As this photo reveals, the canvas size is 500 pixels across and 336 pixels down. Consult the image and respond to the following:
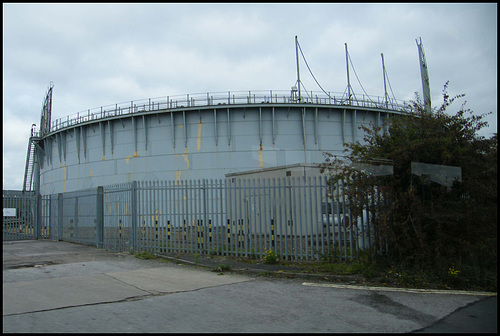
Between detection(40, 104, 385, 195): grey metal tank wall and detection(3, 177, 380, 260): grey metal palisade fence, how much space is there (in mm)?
12055

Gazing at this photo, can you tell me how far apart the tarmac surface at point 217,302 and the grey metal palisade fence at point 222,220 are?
1213 millimetres

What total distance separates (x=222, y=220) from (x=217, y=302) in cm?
446

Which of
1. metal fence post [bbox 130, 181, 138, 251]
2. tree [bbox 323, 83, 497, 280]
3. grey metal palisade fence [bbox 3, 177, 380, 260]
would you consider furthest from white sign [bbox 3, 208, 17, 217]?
tree [bbox 323, 83, 497, 280]

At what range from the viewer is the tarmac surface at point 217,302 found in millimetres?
4973

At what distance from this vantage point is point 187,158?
26.7 meters

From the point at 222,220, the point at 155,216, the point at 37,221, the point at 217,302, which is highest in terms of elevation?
the point at 155,216

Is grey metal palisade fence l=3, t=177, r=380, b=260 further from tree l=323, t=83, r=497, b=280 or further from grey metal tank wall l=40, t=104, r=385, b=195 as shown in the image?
grey metal tank wall l=40, t=104, r=385, b=195

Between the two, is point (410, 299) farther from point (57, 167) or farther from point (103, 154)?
point (57, 167)

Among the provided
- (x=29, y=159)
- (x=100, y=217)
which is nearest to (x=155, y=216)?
(x=100, y=217)

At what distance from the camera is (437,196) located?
8352mm

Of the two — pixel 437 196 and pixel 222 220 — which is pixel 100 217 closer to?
pixel 222 220

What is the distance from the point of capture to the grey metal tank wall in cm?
2639

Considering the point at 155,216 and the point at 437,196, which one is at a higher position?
the point at 437,196

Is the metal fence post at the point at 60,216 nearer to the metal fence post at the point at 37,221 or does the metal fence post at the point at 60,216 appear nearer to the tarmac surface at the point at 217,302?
the metal fence post at the point at 37,221
